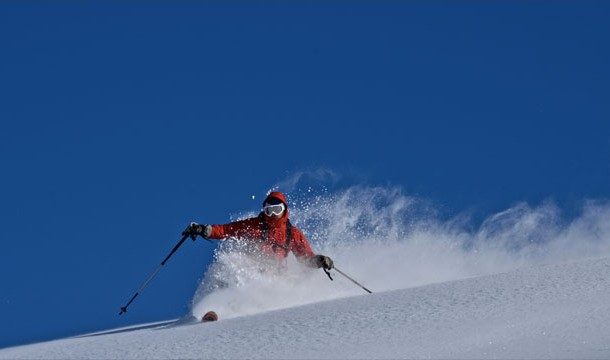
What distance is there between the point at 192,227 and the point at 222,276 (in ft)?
2.13

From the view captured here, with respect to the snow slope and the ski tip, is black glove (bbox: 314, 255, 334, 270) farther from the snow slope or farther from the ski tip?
the snow slope

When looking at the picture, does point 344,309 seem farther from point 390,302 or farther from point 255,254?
point 255,254

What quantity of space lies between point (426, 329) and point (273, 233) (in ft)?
16.6

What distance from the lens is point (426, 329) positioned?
18.6ft

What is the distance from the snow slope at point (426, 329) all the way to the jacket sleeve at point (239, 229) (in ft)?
10.5

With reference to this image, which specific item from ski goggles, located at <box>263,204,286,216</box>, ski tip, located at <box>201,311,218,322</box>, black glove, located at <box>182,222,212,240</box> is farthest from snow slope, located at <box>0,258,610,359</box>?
ski goggles, located at <box>263,204,286,216</box>

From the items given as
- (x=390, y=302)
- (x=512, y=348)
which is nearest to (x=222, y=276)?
(x=390, y=302)

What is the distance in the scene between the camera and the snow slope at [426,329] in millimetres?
5176

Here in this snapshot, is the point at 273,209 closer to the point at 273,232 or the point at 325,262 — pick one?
the point at 273,232

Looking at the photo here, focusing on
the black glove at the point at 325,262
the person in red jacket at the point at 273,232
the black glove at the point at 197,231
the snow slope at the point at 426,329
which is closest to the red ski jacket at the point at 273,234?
the person in red jacket at the point at 273,232

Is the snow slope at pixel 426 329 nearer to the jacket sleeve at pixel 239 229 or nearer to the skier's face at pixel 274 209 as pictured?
the jacket sleeve at pixel 239 229

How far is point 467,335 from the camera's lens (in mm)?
5453

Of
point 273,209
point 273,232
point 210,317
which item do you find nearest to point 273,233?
point 273,232

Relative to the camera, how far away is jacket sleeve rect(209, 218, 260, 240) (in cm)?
1037
